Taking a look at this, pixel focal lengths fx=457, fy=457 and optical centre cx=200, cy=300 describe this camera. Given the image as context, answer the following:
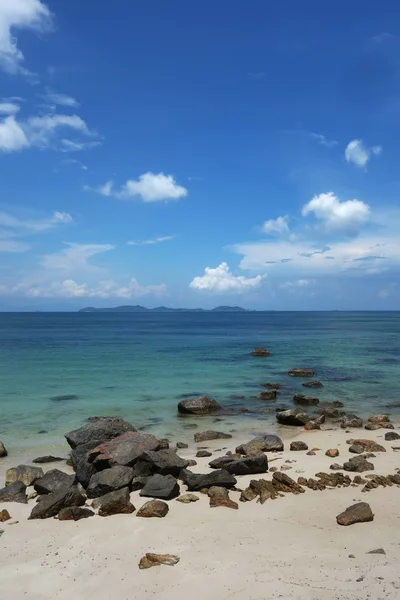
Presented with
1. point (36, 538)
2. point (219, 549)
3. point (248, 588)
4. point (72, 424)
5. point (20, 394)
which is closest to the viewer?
Result: point (248, 588)

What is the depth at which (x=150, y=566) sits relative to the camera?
840cm

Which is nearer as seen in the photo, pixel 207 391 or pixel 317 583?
pixel 317 583

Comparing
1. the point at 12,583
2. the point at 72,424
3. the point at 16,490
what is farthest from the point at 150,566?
the point at 72,424

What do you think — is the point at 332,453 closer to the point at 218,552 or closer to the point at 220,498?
the point at 220,498

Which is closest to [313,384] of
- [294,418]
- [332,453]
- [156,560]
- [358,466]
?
[294,418]

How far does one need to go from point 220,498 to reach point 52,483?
4789 mm

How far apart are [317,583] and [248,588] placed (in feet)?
3.85

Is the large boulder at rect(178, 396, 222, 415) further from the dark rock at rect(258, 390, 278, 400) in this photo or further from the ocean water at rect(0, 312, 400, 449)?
the dark rock at rect(258, 390, 278, 400)

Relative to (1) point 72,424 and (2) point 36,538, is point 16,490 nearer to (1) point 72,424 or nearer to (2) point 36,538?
(2) point 36,538

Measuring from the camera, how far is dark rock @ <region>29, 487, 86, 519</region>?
1088 centimetres

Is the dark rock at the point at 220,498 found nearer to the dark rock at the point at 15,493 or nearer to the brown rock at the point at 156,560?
the brown rock at the point at 156,560

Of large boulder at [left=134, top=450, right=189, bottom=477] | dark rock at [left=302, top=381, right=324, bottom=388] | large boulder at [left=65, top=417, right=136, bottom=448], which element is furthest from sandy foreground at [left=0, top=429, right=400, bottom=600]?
dark rock at [left=302, top=381, right=324, bottom=388]

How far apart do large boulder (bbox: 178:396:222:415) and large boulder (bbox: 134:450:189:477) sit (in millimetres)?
10584

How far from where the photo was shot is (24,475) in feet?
45.4
